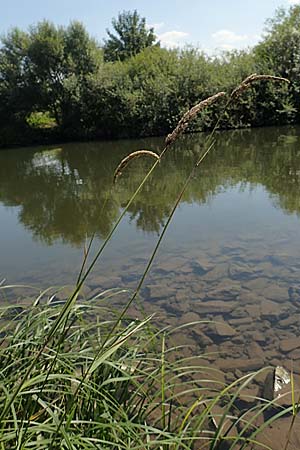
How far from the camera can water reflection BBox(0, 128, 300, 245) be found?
833 centimetres

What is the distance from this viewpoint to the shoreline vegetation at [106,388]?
49.1 inches

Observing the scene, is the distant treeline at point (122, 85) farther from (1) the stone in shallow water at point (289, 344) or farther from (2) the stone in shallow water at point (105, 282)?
(1) the stone in shallow water at point (289, 344)

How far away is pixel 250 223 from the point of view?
24.0ft

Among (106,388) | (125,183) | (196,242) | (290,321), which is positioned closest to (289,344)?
(290,321)

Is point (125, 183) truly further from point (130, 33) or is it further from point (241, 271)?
point (130, 33)

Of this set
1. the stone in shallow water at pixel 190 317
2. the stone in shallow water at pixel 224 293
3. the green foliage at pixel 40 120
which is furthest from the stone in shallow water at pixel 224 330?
the green foliage at pixel 40 120

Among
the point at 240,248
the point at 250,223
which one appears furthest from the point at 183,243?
the point at 250,223

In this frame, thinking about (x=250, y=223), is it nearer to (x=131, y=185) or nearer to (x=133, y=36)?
(x=131, y=185)

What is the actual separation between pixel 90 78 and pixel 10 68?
5.57 meters

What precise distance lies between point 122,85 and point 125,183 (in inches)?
626

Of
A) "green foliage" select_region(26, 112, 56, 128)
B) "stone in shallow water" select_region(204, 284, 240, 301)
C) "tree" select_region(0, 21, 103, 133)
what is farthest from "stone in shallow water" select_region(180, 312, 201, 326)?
"green foliage" select_region(26, 112, 56, 128)

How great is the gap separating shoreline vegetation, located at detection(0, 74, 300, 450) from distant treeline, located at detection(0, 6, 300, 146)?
22.2 meters

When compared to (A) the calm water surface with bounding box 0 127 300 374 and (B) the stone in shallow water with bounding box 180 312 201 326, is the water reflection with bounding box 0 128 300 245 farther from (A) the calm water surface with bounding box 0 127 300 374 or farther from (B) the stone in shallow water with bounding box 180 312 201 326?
(B) the stone in shallow water with bounding box 180 312 201 326

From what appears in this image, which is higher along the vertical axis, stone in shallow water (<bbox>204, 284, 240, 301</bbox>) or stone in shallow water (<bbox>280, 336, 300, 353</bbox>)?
stone in shallow water (<bbox>280, 336, 300, 353</bbox>)
